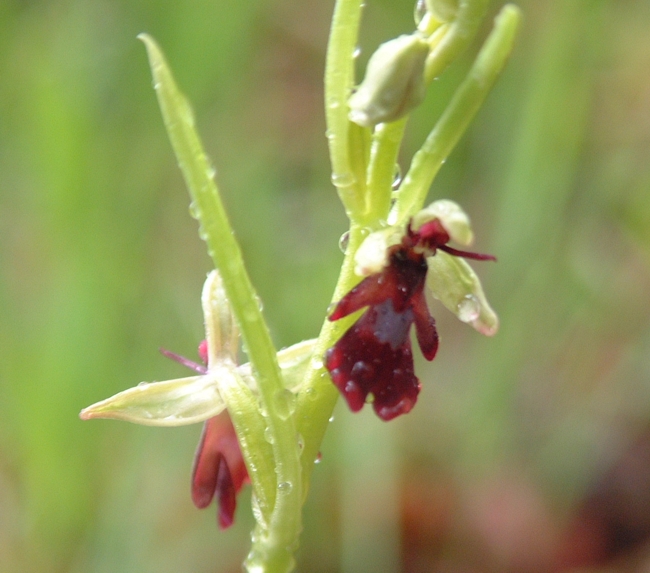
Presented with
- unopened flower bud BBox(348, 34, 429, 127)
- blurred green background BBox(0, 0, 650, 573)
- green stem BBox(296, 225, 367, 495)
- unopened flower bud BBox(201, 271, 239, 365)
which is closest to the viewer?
unopened flower bud BBox(348, 34, 429, 127)

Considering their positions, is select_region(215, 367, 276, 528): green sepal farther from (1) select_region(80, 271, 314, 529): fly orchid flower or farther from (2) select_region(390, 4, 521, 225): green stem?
(2) select_region(390, 4, 521, 225): green stem

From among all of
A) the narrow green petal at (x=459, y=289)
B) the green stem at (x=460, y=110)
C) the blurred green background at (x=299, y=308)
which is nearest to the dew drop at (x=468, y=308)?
the narrow green petal at (x=459, y=289)

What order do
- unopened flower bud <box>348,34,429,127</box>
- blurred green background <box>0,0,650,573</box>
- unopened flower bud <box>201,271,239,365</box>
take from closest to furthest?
unopened flower bud <box>348,34,429,127</box>, unopened flower bud <box>201,271,239,365</box>, blurred green background <box>0,0,650,573</box>

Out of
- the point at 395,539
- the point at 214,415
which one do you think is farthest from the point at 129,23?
the point at 214,415

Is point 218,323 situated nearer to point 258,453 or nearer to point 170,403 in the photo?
point 170,403

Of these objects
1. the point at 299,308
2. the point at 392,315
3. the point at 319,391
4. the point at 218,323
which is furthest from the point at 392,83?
the point at 299,308

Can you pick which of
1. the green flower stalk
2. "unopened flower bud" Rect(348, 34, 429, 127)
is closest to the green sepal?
the green flower stalk

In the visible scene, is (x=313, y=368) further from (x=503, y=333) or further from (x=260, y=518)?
(x=503, y=333)

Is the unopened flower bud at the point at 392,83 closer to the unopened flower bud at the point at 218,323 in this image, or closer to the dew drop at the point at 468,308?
the dew drop at the point at 468,308
